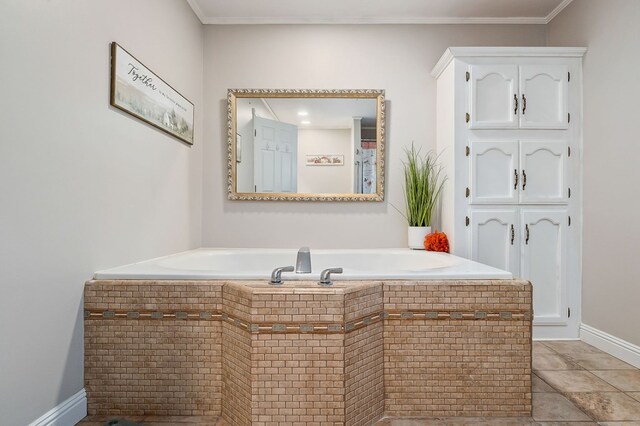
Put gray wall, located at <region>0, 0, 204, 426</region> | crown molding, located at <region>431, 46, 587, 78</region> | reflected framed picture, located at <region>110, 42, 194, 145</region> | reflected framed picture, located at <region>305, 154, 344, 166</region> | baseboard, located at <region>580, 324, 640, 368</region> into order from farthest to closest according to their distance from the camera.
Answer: reflected framed picture, located at <region>305, 154, 344, 166</region>, crown molding, located at <region>431, 46, 587, 78</region>, baseboard, located at <region>580, 324, 640, 368</region>, reflected framed picture, located at <region>110, 42, 194, 145</region>, gray wall, located at <region>0, 0, 204, 426</region>

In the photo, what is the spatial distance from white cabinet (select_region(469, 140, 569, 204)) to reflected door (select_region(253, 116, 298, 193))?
4.33 feet

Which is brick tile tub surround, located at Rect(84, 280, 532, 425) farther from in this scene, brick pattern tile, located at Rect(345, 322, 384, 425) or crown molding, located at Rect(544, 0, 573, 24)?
crown molding, located at Rect(544, 0, 573, 24)

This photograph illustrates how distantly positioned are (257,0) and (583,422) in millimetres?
3100

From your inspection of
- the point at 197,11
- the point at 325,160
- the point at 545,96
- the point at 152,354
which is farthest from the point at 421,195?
the point at 197,11

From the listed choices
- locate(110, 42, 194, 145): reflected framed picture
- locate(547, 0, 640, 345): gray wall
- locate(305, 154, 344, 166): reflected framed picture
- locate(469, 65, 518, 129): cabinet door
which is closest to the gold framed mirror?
locate(305, 154, 344, 166): reflected framed picture

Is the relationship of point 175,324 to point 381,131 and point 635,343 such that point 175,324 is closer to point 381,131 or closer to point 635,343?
point 381,131

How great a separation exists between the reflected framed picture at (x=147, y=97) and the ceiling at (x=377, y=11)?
82 centimetres

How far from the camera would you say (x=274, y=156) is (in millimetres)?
2969

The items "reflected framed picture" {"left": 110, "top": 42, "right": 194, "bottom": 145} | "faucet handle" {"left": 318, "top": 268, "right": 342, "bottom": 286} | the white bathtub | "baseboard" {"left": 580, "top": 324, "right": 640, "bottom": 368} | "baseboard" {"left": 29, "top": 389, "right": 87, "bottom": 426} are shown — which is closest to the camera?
"baseboard" {"left": 29, "top": 389, "right": 87, "bottom": 426}

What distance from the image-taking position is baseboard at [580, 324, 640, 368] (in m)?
2.15

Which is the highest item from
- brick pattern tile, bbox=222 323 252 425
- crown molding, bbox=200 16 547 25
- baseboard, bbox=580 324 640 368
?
crown molding, bbox=200 16 547 25

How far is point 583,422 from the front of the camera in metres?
1.57

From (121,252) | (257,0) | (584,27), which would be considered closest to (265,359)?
(121,252)

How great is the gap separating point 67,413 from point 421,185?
244 centimetres
